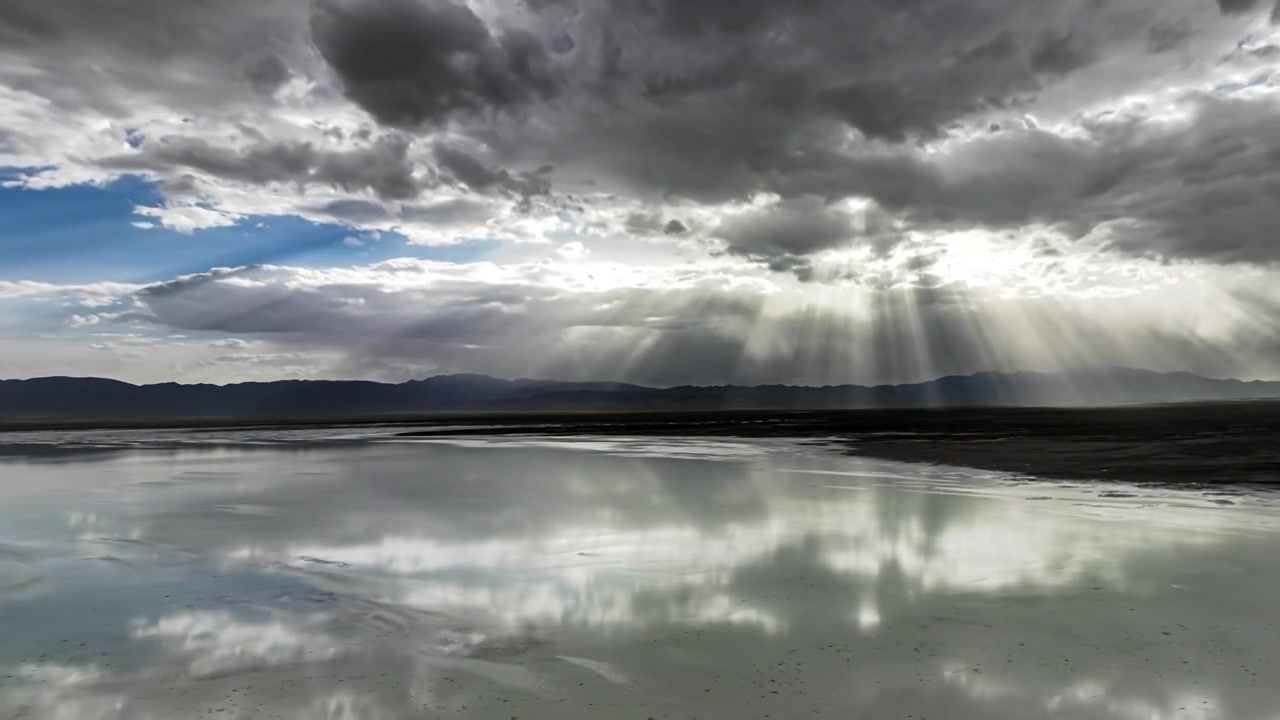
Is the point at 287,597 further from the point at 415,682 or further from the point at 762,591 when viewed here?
the point at 762,591

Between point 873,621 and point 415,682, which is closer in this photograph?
point 415,682

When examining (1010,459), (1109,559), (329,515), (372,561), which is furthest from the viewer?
(1010,459)

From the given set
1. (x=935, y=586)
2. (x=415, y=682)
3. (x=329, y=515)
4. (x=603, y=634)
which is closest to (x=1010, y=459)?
(x=935, y=586)

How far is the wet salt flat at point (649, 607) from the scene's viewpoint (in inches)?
321

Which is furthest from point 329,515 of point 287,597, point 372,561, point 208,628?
point 208,628

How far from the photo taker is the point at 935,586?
12836 mm

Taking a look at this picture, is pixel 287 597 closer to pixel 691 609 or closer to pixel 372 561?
pixel 372 561

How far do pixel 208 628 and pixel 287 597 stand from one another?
6.05ft

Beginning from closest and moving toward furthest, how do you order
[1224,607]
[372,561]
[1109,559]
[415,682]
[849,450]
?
[415,682] → [1224,607] → [1109,559] → [372,561] → [849,450]

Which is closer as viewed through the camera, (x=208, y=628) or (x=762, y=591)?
(x=208, y=628)

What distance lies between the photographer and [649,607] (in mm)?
11742

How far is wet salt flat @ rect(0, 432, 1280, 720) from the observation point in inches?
321

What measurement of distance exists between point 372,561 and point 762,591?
25.7 ft

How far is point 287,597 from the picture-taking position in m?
12.7
